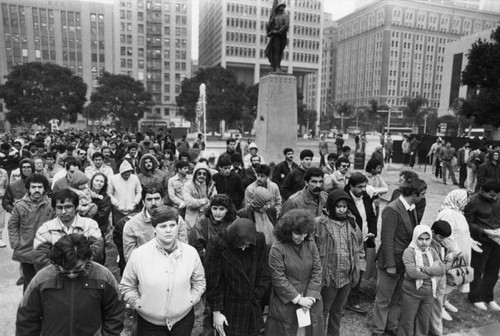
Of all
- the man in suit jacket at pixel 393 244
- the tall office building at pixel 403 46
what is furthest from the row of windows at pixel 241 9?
the man in suit jacket at pixel 393 244

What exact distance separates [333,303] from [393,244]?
0.98 meters

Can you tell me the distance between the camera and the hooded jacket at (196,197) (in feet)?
17.1

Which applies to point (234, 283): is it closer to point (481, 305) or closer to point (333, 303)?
point (333, 303)

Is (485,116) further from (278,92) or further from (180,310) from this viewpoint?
(180,310)

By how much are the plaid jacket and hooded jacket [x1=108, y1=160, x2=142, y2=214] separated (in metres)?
2.84

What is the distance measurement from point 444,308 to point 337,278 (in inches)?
92.6

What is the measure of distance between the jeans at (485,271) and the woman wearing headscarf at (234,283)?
354cm

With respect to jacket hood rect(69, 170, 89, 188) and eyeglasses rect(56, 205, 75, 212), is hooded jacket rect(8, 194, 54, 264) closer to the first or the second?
eyeglasses rect(56, 205, 75, 212)

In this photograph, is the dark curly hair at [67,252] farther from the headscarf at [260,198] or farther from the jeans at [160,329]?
the headscarf at [260,198]

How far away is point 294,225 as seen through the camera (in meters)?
3.37

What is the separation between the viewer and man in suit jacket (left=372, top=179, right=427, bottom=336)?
4.18 m

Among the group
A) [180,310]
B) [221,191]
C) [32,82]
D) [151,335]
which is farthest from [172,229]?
[32,82]

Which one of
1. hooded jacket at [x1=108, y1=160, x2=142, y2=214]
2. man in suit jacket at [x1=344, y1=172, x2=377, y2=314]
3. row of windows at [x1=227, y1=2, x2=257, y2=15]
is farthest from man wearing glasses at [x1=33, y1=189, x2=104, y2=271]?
row of windows at [x1=227, y1=2, x2=257, y2=15]

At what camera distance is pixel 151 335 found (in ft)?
9.91
